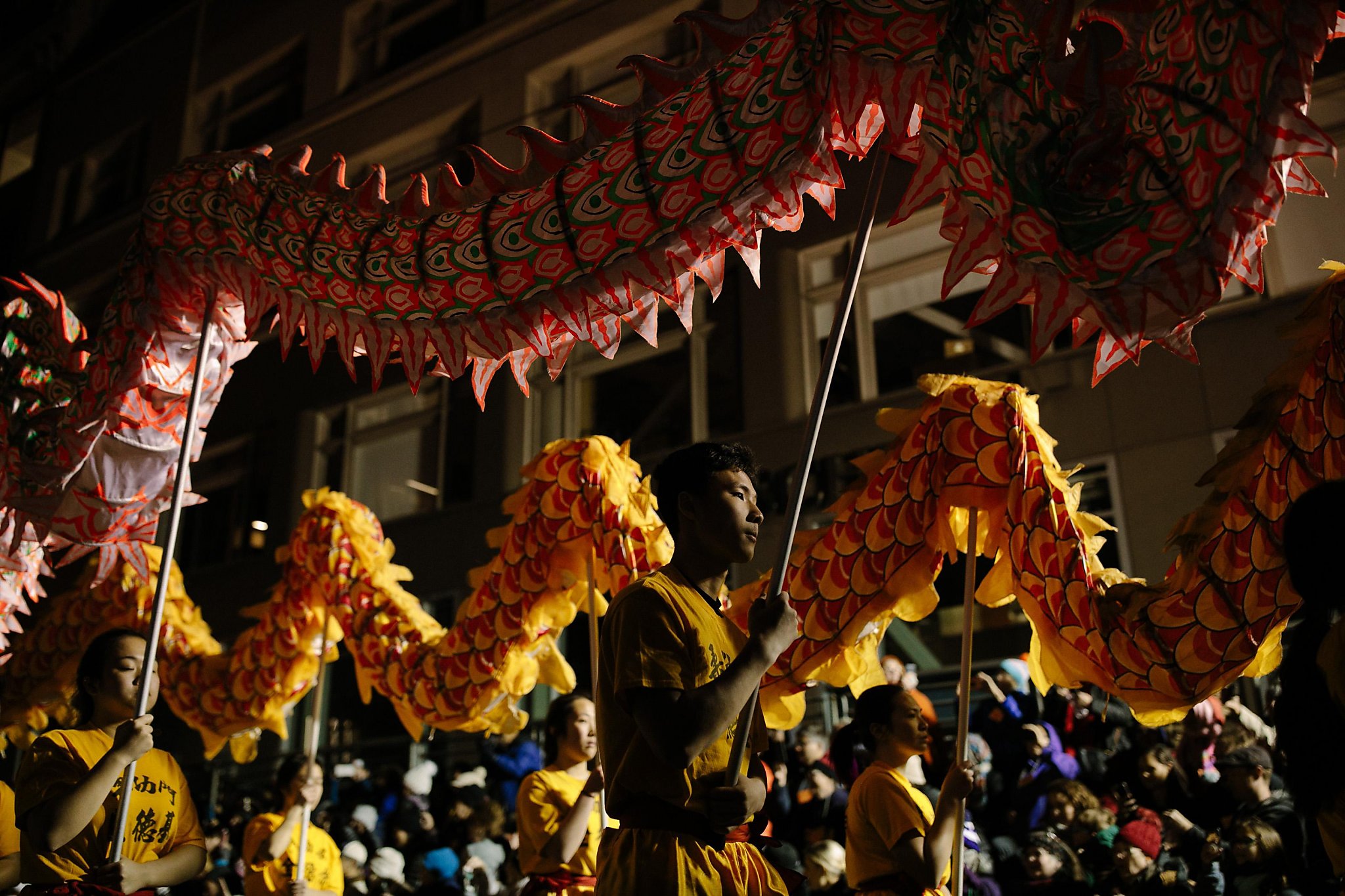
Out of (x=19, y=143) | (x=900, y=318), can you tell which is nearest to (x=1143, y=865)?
(x=900, y=318)

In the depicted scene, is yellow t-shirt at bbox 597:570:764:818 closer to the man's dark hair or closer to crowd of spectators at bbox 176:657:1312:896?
the man's dark hair

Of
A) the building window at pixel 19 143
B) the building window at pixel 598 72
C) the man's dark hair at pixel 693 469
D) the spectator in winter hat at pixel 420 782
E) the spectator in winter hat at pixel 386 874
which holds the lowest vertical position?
the spectator in winter hat at pixel 386 874

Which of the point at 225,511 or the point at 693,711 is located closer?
the point at 693,711

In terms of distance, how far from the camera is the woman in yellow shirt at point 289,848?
420cm

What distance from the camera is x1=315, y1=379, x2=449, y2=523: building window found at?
1127 cm

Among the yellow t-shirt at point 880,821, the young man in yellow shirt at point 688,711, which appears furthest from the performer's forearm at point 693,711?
the yellow t-shirt at point 880,821

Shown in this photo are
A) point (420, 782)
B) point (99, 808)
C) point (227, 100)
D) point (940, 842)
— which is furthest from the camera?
point (227, 100)

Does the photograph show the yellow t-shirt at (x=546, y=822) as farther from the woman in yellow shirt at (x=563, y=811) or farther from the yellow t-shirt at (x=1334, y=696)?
the yellow t-shirt at (x=1334, y=696)

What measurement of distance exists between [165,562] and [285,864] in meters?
2.09

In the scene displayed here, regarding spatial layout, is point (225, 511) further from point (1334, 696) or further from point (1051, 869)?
point (1334, 696)

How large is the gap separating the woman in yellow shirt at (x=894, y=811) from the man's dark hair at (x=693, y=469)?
102 centimetres

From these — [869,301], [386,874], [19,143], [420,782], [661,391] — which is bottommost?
[386,874]

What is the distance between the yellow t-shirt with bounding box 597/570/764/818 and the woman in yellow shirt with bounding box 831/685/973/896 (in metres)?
1.00

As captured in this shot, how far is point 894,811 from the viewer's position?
9.02 ft
